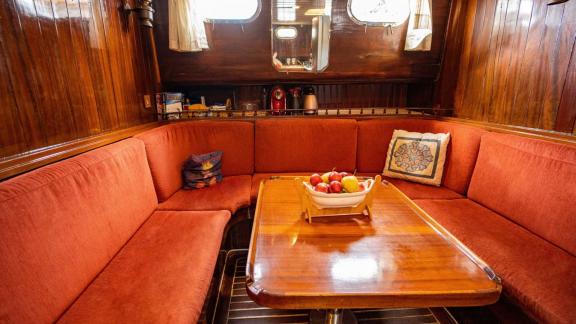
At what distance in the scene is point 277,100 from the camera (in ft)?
8.15

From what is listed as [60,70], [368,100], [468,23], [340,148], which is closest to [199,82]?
[60,70]

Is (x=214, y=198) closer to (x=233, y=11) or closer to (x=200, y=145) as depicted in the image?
(x=200, y=145)

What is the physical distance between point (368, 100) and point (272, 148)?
1.14 m

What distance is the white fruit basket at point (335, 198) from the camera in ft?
3.61

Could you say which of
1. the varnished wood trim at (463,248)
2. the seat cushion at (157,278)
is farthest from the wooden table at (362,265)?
the seat cushion at (157,278)

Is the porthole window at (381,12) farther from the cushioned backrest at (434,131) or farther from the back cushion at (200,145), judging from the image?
the back cushion at (200,145)

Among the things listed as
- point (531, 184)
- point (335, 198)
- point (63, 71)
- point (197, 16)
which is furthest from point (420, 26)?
point (63, 71)

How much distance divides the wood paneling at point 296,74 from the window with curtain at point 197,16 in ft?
0.23

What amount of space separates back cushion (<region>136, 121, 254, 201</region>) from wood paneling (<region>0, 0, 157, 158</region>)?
0.98 ft

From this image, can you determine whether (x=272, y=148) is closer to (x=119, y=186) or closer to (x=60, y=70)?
(x=119, y=186)

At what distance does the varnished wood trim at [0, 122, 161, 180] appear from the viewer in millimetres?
939

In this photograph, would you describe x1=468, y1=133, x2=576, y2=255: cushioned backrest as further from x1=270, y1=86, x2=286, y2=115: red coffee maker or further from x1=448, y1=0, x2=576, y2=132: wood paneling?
x1=270, y1=86, x2=286, y2=115: red coffee maker

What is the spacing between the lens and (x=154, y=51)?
2209 millimetres

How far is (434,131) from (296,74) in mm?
1247
